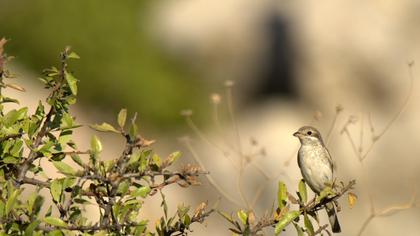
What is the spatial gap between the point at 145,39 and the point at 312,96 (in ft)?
14.9

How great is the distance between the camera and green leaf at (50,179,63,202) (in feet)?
13.8

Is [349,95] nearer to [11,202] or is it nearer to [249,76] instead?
[249,76]

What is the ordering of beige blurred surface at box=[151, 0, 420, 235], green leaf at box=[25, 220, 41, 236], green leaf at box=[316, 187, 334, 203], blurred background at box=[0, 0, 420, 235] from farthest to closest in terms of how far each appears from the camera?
blurred background at box=[0, 0, 420, 235]
beige blurred surface at box=[151, 0, 420, 235]
green leaf at box=[316, 187, 334, 203]
green leaf at box=[25, 220, 41, 236]

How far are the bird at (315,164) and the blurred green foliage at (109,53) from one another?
944 centimetres

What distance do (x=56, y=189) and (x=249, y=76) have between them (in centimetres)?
1151

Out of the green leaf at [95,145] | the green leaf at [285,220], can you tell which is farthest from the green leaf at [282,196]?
the green leaf at [95,145]

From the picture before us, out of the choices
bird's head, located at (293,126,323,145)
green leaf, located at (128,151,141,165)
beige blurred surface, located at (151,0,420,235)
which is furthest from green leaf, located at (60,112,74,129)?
beige blurred surface, located at (151,0,420,235)

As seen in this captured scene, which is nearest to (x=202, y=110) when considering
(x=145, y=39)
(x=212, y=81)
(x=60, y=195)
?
(x=212, y=81)

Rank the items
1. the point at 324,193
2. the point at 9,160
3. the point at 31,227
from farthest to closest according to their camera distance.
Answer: the point at 324,193 → the point at 9,160 → the point at 31,227

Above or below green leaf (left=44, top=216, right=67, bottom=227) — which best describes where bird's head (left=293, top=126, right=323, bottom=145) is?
above

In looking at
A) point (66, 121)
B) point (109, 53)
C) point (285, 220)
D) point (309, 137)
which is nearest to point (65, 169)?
point (66, 121)

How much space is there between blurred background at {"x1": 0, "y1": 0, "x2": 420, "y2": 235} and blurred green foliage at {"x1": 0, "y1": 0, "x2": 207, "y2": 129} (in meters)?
0.03

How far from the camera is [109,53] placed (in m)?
18.2

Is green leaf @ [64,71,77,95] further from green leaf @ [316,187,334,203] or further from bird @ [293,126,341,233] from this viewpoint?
bird @ [293,126,341,233]
